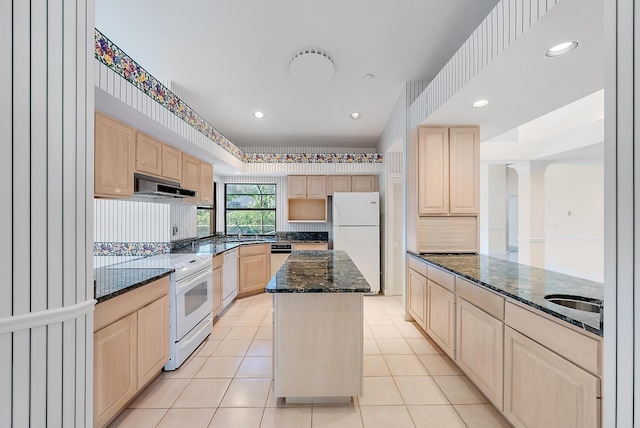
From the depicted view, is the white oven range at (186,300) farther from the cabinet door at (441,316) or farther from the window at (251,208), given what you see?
the window at (251,208)

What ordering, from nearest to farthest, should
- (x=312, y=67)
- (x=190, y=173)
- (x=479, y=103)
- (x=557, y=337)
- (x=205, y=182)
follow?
(x=557, y=337) < (x=479, y=103) < (x=312, y=67) < (x=190, y=173) < (x=205, y=182)

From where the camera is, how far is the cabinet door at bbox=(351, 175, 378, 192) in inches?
198

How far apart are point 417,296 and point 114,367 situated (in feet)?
8.76

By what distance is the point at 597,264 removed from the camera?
5.88 metres

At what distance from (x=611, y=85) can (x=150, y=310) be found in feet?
8.50

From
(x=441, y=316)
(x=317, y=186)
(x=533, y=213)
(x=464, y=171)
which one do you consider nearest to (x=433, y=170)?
(x=464, y=171)

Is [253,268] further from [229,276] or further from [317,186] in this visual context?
[317,186]

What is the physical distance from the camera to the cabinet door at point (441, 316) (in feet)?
7.26

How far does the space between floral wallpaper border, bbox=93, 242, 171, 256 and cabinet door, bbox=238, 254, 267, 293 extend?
1289 mm

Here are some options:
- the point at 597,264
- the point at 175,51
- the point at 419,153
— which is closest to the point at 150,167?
the point at 175,51

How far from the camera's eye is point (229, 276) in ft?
12.3

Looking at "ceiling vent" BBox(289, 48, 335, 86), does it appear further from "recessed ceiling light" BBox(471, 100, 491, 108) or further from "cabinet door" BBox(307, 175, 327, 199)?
"cabinet door" BBox(307, 175, 327, 199)

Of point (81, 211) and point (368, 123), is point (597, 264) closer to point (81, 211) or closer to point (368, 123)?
A: point (368, 123)

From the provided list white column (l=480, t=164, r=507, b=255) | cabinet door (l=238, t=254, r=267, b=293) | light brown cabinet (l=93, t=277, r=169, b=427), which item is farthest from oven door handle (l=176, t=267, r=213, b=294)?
white column (l=480, t=164, r=507, b=255)
